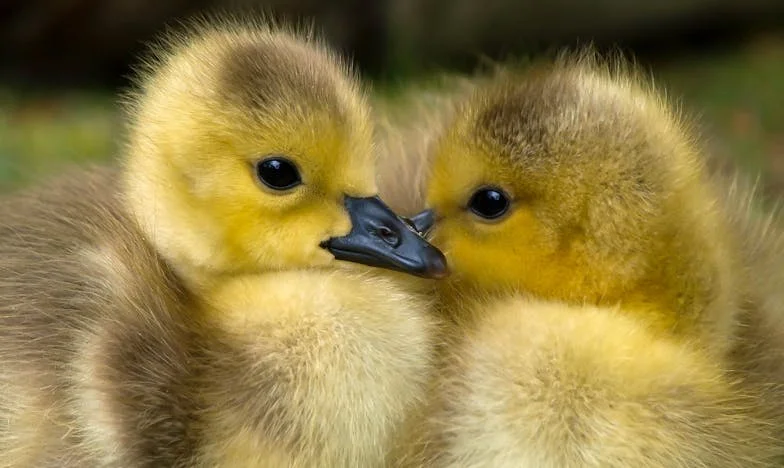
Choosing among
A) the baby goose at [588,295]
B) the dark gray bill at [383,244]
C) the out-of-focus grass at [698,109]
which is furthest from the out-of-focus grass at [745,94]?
the dark gray bill at [383,244]

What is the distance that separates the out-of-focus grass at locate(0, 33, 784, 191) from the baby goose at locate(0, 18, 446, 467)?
2.99ft

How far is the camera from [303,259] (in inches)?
38.1

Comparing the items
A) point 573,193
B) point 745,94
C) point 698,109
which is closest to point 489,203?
point 573,193

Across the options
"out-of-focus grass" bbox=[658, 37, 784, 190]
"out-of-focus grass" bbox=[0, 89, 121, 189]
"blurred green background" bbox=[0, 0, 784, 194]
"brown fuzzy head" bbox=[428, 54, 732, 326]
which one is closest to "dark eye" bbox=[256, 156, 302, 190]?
"brown fuzzy head" bbox=[428, 54, 732, 326]

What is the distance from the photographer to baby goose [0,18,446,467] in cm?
87

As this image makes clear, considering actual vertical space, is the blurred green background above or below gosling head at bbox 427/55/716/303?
above

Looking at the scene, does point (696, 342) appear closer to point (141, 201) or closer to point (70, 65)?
point (141, 201)

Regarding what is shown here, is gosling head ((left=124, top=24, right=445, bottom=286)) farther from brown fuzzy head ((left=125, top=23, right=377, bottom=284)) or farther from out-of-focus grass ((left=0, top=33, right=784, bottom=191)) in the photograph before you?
out-of-focus grass ((left=0, top=33, right=784, bottom=191))

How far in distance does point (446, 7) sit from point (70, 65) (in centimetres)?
115

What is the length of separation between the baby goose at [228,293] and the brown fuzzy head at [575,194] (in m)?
0.08

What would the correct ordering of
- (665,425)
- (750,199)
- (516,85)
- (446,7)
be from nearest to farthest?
1. (665,425)
2. (516,85)
3. (750,199)
4. (446,7)

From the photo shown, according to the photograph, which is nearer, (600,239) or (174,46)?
(600,239)

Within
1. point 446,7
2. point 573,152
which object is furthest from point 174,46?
point 446,7

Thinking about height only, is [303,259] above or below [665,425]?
above
